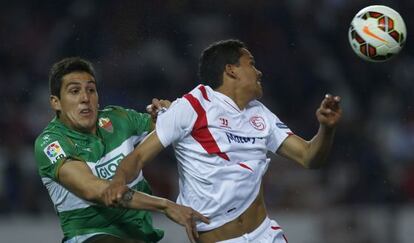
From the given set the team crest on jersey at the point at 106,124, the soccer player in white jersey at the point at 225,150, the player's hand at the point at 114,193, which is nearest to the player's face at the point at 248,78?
the soccer player in white jersey at the point at 225,150

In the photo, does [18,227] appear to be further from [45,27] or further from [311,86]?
[311,86]

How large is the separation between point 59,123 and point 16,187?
293 centimetres

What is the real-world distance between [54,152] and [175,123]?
2.26ft

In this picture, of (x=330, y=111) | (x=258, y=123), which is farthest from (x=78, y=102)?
(x=330, y=111)

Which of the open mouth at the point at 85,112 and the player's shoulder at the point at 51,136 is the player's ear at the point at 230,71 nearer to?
the open mouth at the point at 85,112

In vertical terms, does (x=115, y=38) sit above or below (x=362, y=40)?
above

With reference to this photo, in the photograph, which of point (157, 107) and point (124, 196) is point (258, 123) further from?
point (124, 196)

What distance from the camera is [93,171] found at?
565 cm

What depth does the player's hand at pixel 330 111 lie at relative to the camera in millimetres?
5195

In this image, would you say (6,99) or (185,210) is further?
(6,99)

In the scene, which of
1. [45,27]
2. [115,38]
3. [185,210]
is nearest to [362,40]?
[185,210]

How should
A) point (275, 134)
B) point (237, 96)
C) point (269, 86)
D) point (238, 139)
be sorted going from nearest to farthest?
point (238, 139), point (237, 96), point (275, 134), point (269, 86)

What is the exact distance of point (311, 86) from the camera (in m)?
9.09

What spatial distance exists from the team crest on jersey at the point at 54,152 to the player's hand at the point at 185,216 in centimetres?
78
